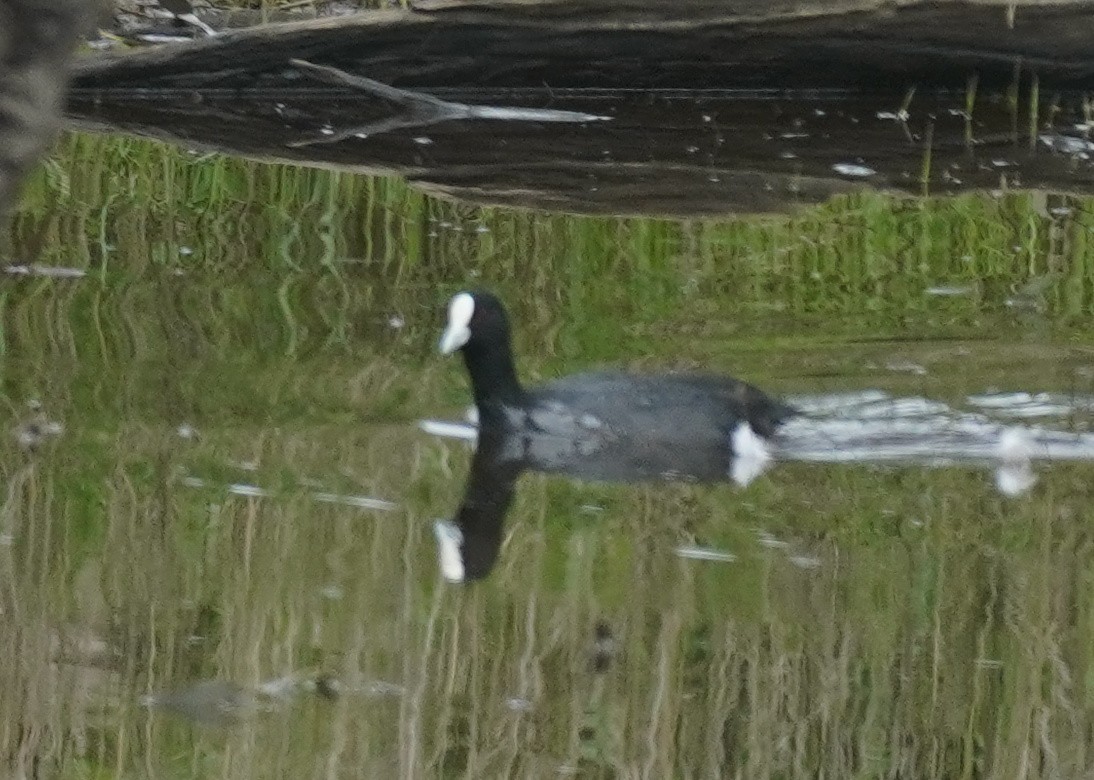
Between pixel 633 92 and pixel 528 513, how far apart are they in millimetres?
5953

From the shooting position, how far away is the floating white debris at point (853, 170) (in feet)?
30.5

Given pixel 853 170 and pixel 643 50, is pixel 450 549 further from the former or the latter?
pixel 643 50

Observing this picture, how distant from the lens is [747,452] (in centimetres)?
593

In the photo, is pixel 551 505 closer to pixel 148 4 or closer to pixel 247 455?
pixel 247 455

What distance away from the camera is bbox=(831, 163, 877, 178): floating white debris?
930 cm

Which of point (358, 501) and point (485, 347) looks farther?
point (485, 347)

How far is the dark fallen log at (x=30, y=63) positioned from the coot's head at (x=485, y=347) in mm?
4724

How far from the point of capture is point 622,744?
11.6 feet

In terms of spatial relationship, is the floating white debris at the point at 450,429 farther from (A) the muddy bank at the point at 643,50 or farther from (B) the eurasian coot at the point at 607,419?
(A) the muddy bank at the point at 643,50

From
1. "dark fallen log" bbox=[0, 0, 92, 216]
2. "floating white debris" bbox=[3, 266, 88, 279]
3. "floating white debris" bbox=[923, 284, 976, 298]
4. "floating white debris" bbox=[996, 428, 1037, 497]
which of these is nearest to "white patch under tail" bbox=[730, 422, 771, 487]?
"floating white debris" bbox=[996, 428, 1037, 497]

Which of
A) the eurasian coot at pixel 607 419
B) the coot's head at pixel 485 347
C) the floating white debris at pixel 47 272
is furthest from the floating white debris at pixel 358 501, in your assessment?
the floating white debris at pixel 47 272

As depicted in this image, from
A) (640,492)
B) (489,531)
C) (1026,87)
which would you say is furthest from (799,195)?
(489,531)

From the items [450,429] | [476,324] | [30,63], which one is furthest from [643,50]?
[30,63]

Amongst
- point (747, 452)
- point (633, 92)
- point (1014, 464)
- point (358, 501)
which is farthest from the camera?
point (633, 92)
